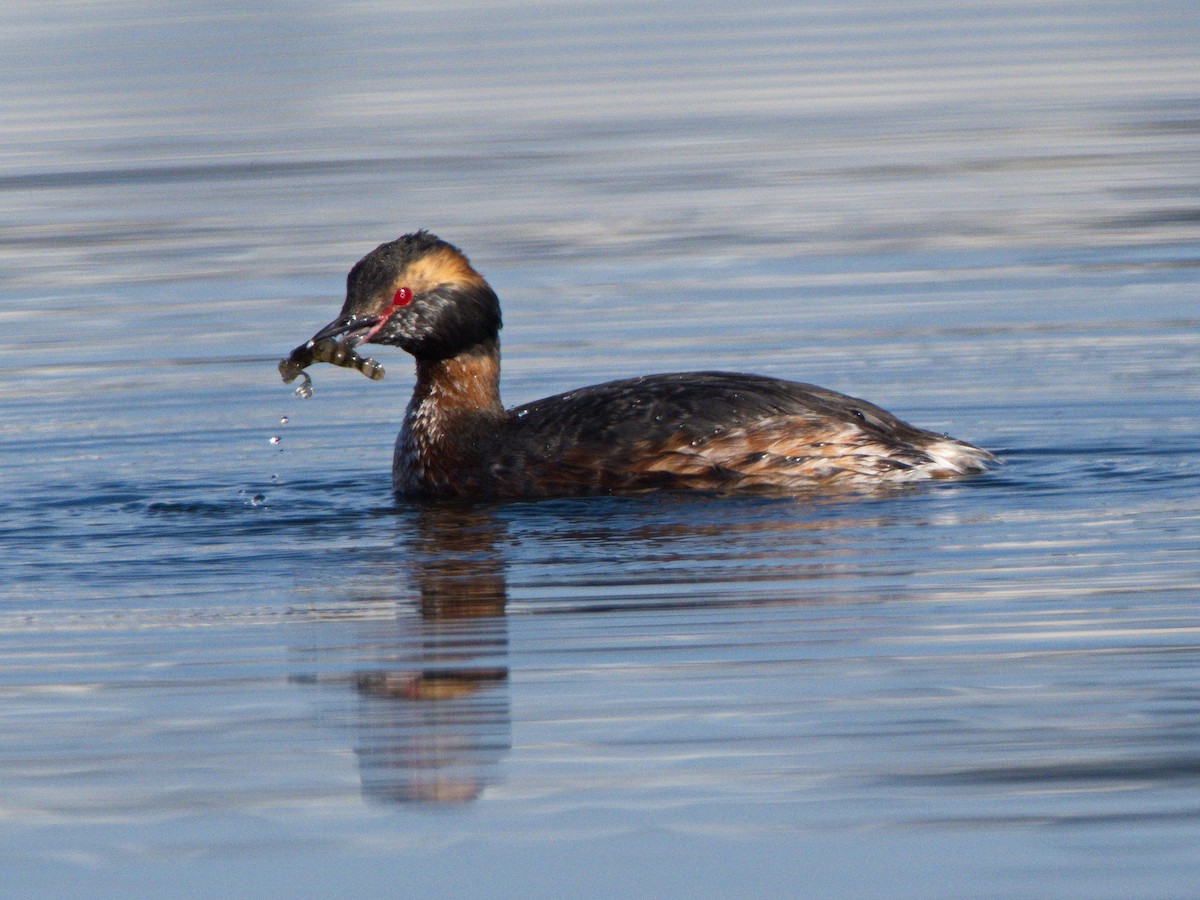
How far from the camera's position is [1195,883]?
4668mm

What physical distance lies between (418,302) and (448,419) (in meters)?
0.52

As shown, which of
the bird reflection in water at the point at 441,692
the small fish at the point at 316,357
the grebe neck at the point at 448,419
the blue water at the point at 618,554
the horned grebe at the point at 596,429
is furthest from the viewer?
the grebe neck at the point at 448,419

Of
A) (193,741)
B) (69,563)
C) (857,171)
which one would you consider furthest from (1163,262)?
(193,741)

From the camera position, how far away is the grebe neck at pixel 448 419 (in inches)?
377

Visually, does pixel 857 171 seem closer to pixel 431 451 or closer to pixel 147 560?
pixel 431 451

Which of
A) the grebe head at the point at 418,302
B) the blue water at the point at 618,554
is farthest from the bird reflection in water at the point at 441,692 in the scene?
the grebe head at the point at 418,302

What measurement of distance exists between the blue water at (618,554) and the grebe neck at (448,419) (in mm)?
258

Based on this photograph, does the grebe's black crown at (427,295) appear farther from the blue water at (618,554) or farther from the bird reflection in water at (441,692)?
the bird reflection in water at (441,692)

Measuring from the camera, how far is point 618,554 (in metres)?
7.98

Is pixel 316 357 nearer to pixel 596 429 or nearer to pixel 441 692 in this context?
pixel 596 429

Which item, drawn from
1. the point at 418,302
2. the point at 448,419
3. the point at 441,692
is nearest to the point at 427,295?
the point at 418,302

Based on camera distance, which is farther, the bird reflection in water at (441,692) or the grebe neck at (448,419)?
the grebe neck at (448,419)

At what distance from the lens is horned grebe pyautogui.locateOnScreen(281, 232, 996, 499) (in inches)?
358

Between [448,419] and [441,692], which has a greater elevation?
[448,419]
